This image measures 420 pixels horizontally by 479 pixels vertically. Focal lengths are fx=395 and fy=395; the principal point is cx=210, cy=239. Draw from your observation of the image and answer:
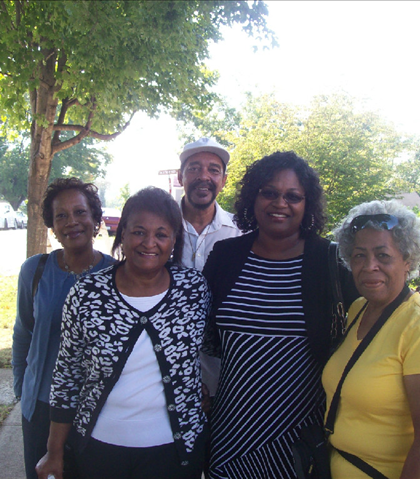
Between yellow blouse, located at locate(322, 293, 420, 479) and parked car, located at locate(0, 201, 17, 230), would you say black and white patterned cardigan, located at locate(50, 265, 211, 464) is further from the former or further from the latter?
parked car, located at locate(0, 201, 17, 230)

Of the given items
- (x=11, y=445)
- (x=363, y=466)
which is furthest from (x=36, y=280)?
(x=11, y=445)

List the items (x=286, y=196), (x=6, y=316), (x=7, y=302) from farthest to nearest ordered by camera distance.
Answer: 1. (x=7, y=302)
2. (x=6, y=316)
3. (x=286, y=196)

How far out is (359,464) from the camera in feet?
4.99

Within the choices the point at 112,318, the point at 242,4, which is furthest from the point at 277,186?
the point at 242,4

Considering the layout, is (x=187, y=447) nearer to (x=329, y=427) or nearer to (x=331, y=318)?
(x=329, y=427)

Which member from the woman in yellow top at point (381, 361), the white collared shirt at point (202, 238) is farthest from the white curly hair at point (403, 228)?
the white collared shirt at point (202, 238)

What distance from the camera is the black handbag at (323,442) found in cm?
160

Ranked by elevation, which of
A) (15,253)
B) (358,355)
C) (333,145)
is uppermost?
(333,145)

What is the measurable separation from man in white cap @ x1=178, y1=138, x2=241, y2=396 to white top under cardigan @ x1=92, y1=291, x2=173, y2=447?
1.04 meters

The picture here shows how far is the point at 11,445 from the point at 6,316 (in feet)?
13.8

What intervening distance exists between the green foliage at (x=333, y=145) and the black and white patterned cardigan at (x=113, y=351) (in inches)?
206

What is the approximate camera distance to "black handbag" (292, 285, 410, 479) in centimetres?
160

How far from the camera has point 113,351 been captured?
5.90 ft

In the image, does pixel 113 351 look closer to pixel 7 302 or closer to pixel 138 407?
pixel 138 407
